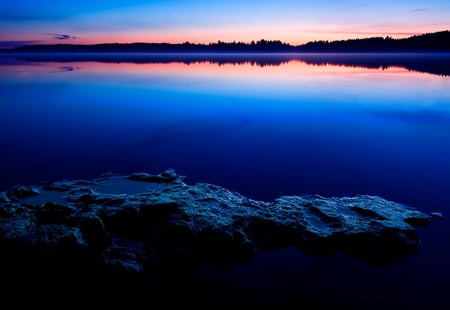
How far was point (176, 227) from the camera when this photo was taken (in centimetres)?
538

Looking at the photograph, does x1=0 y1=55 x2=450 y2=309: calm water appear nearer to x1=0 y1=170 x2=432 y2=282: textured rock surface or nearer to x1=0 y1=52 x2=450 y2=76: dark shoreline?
x1=0 y1=170 x2=432 y2=282: textured rock surface

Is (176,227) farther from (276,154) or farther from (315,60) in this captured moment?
(315,60)

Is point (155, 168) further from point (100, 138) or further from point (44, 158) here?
point (100, 138)

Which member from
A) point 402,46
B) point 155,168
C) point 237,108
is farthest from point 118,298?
point 402,46

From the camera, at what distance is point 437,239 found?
222 inches

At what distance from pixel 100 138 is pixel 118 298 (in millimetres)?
8547

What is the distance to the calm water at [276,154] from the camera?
4723 mm

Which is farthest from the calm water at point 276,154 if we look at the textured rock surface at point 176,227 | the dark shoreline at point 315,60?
the dark shoreline at point 315,60

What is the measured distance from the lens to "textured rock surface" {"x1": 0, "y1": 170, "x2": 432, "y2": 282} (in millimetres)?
4410

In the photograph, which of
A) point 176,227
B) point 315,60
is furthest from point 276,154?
point 315,60

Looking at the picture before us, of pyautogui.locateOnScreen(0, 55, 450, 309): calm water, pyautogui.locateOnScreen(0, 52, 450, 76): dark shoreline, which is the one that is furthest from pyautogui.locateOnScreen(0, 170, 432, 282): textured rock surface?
pyautogui.locateOnScreen(0, 52, 450, 76): dark shoreline

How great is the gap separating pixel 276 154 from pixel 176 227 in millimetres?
5594

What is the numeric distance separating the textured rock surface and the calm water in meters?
0.35

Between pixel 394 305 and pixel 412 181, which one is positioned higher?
pixel 412 181
